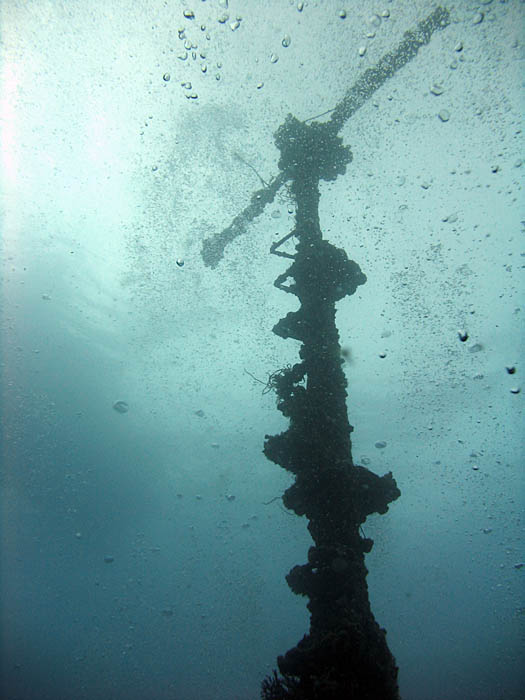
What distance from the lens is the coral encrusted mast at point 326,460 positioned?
13.4 ft

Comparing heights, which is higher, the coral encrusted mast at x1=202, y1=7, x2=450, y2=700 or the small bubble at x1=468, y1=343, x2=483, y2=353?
the small bubble at x1=468, y1=343, x2=483, y2=353

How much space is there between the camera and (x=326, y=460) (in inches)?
227

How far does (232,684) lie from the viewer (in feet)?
168

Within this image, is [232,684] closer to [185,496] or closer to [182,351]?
[185,496]

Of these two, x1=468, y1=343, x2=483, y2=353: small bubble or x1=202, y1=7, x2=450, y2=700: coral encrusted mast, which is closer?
x1=202, y1=7, x2=450, y2=700: coral encrusted mast

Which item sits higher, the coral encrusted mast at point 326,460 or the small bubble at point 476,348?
the small bubble at point 476,348

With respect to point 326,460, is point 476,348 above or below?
above

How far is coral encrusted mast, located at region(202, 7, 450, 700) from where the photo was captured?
4.09m

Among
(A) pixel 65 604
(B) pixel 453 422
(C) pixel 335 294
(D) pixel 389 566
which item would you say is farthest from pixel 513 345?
(A) pixel 65 604

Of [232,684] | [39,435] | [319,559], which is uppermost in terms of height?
[39,435]

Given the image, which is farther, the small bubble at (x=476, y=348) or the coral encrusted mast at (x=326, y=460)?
the small bubble at (x=476, y=348)

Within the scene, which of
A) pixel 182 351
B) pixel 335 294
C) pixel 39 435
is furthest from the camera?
pixel 39 435

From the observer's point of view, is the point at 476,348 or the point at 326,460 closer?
the point at 326,460

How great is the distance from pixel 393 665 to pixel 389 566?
168ft
